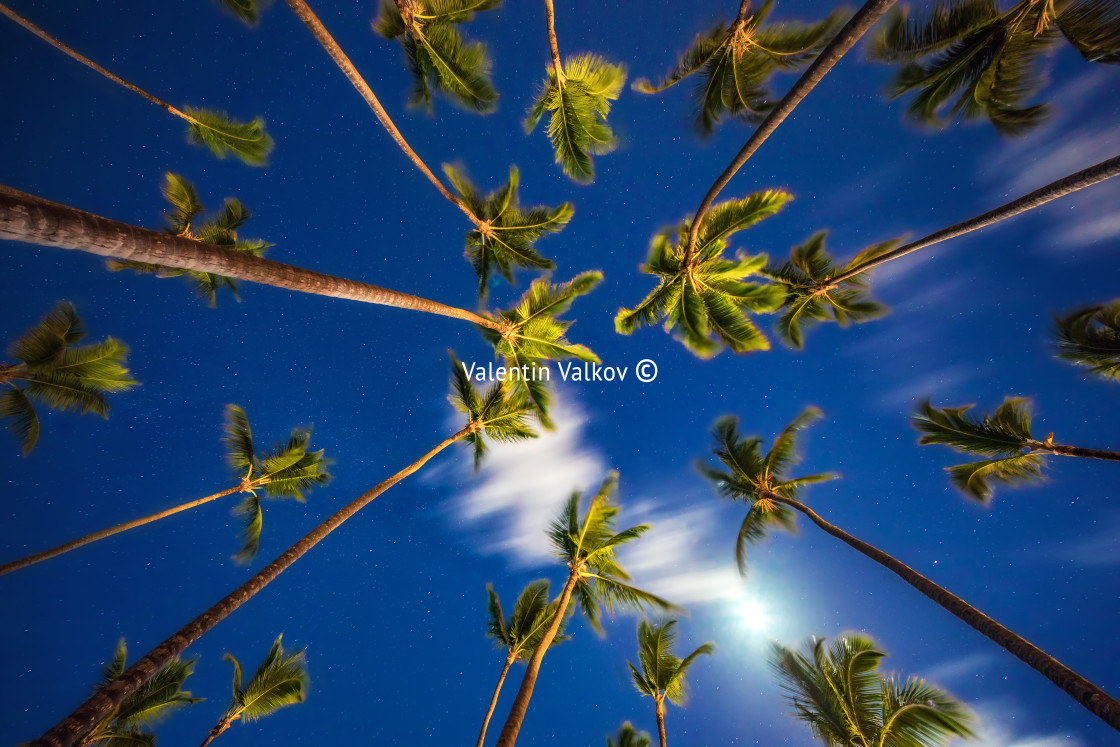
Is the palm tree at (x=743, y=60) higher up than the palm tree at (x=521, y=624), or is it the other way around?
the palm tree at (x=743, y=60)

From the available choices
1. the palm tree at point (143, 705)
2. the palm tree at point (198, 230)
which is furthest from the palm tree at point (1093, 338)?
the palm tree at point (143, 705)

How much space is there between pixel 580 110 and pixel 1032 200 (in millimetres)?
8382

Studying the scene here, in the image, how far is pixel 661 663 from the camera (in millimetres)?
9672

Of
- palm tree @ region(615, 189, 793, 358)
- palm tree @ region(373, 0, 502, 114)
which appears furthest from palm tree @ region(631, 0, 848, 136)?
palm tree @ region(373, 0, 502, 114)

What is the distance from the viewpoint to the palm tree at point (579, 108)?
808 cm

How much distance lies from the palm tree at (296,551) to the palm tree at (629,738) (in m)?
7.72

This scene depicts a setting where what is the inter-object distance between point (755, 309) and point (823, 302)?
3575 millimetres

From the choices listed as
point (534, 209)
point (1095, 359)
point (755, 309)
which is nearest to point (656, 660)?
point (755, 309)

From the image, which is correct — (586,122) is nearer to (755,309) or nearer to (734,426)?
(755,309)

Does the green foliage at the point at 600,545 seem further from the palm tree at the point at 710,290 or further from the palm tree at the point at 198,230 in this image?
the palm tree at the point at 198,230

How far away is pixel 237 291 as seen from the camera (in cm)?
1201

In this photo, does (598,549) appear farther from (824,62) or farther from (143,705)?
(143,705)

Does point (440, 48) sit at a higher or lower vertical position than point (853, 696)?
higher

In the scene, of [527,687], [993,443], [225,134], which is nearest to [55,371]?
[225,134]
